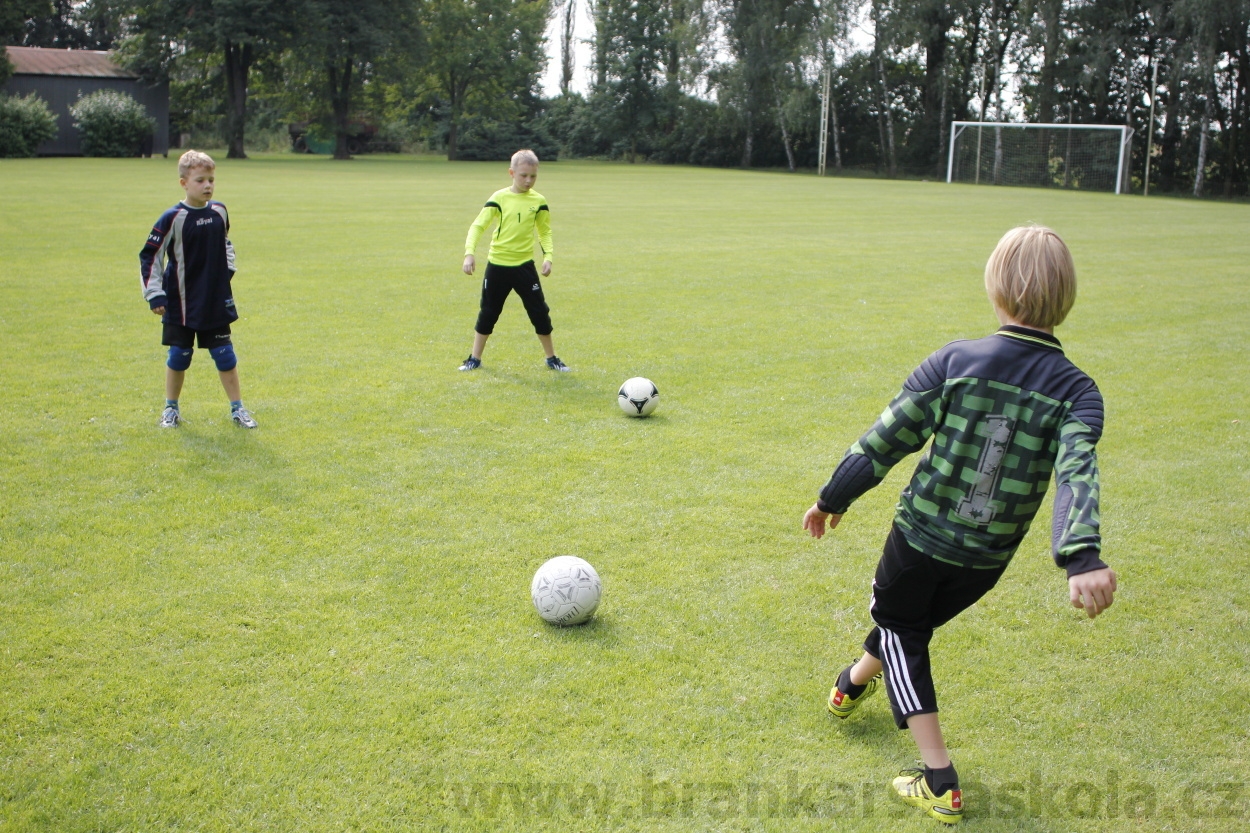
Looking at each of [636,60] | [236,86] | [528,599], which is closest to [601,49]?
[636,60]

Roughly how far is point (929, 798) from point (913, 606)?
63 centimetres

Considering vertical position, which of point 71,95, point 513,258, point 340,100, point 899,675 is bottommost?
point 899,675

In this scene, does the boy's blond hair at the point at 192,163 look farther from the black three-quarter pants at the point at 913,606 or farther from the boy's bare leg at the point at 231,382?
the black three-quarter pants at the point at 913,606

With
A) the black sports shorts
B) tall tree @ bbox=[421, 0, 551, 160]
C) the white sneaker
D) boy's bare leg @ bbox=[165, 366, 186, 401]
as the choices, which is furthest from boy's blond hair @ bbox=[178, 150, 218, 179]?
tall tree @ bbox=[421, 0, 551, 160]

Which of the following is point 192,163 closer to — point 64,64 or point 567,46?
point 64,64

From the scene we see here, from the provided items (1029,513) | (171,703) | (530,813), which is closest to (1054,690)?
(1029,513)

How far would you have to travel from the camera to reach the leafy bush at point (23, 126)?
43.0 meters

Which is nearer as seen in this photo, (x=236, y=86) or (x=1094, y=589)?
(x=1094, y=589)

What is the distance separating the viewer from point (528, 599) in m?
4.58

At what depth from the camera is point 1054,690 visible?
Result: 3908 millimetres

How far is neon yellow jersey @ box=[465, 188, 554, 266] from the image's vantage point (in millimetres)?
8844

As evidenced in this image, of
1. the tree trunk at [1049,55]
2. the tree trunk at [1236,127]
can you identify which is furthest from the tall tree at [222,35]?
the tree trunk at [1236,127]

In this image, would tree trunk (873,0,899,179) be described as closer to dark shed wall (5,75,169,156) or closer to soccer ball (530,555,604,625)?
dark shed wall (5,75,169,156)

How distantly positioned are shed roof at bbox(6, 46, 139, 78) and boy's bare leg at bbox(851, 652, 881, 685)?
5925 cm
